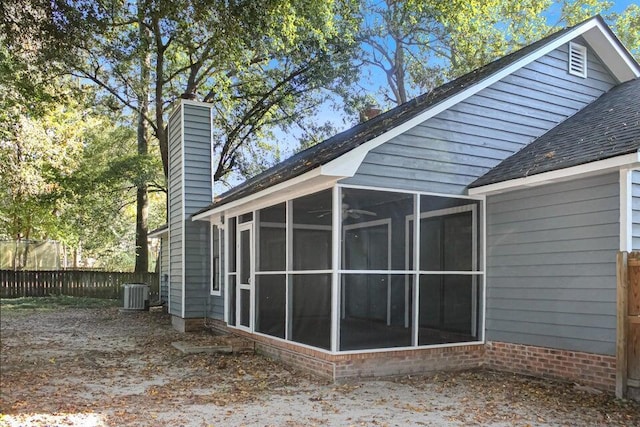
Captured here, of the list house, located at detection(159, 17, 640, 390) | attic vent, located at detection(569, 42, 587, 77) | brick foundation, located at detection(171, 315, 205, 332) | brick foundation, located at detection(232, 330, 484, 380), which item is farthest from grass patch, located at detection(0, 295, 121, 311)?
attic vent, located at detection(569, 42, 587, 77)

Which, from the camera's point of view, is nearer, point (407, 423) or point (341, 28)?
point (407, 423)

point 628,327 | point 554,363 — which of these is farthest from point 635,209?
point 554,363

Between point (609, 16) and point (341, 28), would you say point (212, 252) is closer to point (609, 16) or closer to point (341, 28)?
point (341, 28)

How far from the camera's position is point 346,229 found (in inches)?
253

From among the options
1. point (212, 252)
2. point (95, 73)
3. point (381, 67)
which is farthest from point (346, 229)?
point (381, 67)

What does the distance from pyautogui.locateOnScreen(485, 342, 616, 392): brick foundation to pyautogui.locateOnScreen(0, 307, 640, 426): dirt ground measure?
6.3 inches

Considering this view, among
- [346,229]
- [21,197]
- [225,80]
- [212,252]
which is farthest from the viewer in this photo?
[225,80]

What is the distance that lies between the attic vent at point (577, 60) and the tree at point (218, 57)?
4640 millimetres

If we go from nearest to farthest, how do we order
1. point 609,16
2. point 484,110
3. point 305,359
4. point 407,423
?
point 407,423 → point 305,359 → point 484,110 → point 609,16

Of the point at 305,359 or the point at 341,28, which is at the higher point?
the point at 341,28

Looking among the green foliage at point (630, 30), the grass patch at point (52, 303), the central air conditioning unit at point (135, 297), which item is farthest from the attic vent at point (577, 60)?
the green foliage at point (630, 30)

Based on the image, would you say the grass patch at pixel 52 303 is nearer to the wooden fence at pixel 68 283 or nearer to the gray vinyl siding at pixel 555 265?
the wooden fence at pixel 68 283

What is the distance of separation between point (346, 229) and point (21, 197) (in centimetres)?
1491

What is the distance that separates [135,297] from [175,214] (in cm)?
510
